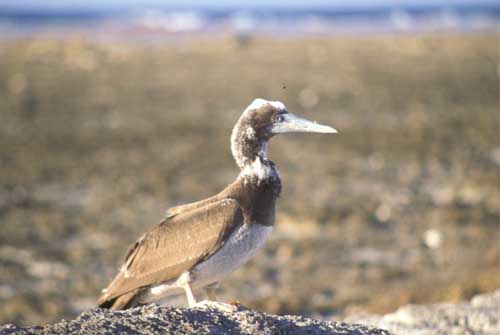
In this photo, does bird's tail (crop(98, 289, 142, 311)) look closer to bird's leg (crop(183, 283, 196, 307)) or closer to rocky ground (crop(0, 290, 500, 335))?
bird's leg (crop(183, 283, 196, 307))

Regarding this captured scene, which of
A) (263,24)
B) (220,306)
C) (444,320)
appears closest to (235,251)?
(220,306)

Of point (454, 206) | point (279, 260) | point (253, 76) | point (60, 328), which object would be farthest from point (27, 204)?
point (253, 76)

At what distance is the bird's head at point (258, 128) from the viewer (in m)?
7.47

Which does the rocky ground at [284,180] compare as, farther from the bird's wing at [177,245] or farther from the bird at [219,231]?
the bird's wing at [177,245]

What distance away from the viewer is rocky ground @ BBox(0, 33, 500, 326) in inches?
Result: 568

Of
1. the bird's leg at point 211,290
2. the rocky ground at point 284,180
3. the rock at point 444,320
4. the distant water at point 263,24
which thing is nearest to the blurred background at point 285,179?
the rocky ground at point 284,180

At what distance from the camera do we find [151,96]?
121ft

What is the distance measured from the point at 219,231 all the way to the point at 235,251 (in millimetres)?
214

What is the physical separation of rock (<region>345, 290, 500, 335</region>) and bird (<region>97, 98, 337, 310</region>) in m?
2.01

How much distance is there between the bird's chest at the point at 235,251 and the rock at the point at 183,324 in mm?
808

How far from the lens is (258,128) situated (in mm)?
7500

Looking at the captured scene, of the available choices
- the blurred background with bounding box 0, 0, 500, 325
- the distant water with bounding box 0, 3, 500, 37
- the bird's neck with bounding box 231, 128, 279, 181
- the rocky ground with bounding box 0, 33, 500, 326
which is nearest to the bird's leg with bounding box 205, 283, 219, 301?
the bird's neck with bounding box 231, 128, 279, 181

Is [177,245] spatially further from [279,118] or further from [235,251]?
[279,118]

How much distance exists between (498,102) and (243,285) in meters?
22.4
